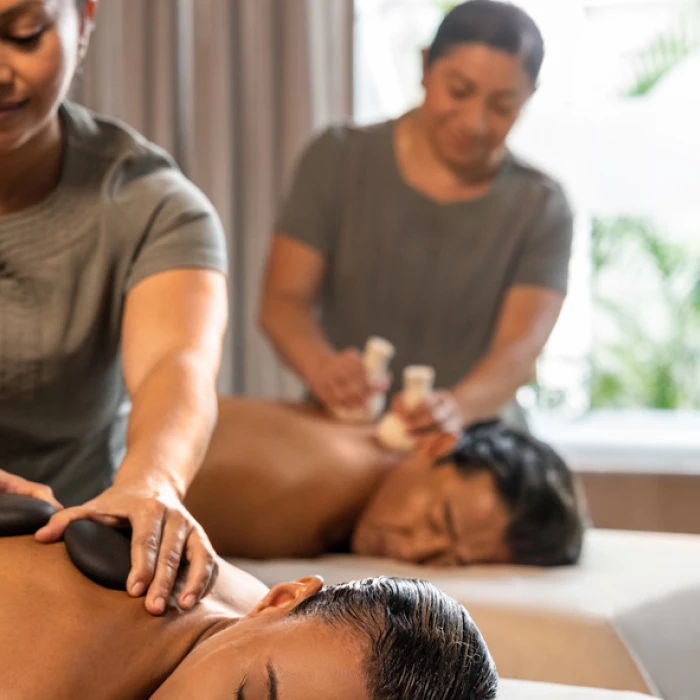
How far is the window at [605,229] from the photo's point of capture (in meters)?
3.14

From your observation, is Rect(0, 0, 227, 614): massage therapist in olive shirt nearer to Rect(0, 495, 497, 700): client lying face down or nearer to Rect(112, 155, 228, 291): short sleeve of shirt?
Rect(112, 155, 228, 291): short sleeve of shirt

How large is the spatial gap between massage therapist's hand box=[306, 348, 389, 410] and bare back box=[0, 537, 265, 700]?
999mm

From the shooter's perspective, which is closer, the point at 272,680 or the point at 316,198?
the point at 272,680

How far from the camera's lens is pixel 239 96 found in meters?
3.21

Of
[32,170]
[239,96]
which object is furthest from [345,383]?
[239,96]

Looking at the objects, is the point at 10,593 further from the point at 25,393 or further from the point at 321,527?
the point at 321,527

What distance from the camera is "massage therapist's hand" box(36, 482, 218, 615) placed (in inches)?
41.0

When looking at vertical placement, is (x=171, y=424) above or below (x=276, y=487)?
above

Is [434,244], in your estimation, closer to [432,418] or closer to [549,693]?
[432,418]

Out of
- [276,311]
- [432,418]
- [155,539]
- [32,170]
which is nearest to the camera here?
[155,539]

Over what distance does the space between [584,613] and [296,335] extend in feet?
2.91

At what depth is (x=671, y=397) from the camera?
3.38 m

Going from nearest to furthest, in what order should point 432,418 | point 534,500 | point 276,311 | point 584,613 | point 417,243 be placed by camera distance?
point 584,613, point 534,500, point 432,418, point 276,311, point 417,243

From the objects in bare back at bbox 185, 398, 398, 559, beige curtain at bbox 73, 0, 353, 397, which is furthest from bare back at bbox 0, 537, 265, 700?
beige curtain at bbox 73, 0, 353, 397
